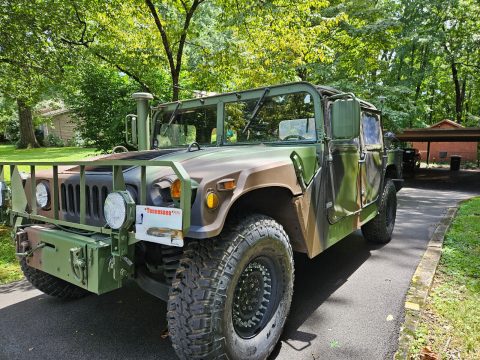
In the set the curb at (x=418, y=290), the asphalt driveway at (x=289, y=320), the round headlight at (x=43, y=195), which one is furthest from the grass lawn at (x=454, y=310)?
the round headlight at (x=43, y=195)

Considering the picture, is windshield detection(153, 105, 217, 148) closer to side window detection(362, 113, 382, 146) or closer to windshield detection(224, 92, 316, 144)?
windshield detection(224, 92, 316, 144)

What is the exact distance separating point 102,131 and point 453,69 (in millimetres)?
25534

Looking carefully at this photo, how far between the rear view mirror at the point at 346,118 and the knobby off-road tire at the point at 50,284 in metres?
2.66

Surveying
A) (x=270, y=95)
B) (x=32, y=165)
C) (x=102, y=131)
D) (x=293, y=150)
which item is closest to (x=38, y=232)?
(x=32, y=165)

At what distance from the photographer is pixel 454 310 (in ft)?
9.73

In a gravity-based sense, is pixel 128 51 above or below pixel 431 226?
above

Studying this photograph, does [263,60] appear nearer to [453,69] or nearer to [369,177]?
[369,177]

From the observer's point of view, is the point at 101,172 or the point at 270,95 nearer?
the point at 101,172

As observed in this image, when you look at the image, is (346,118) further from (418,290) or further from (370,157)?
(418,290)

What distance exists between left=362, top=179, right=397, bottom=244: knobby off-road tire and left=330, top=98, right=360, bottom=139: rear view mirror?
216cm

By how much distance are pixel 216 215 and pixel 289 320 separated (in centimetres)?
142

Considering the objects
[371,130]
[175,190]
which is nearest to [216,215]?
[175,190]

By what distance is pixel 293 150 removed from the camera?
265 cm

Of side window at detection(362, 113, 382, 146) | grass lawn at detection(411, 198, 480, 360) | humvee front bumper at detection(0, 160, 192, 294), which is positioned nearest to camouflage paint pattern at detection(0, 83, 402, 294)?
humvee front bumper at detection(0, 160, 192, 294)
